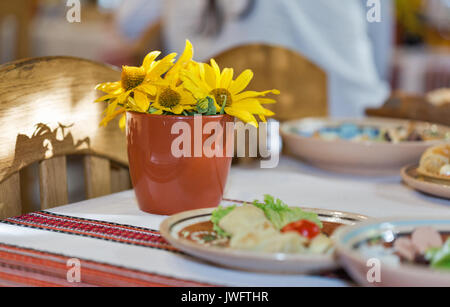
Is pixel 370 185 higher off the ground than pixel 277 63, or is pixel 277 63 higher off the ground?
pixel 277 63

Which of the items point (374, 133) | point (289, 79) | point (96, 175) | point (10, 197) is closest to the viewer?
point (10, 197)

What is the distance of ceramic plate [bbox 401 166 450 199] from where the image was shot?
35.3 inches

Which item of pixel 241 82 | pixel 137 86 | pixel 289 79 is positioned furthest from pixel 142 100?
pixel 289 79

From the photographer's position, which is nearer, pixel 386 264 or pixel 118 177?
pixel 386 264

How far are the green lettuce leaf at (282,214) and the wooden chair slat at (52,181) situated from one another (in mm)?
397

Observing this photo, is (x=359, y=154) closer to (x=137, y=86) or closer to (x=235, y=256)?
(x=137, y=86)

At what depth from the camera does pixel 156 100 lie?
776mm

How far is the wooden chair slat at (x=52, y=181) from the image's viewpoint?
3.08 feet

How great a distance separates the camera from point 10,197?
879 millimetres

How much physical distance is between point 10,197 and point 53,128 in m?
0.13

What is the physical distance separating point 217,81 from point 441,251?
369 millimetres

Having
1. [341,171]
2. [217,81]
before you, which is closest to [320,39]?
[341,171]

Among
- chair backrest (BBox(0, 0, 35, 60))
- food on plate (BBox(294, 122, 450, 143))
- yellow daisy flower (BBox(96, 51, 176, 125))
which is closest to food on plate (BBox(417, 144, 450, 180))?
food on plate (BBox(294, 122, 450, 143))

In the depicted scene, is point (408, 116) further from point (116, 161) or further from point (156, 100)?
point (156, 100)
